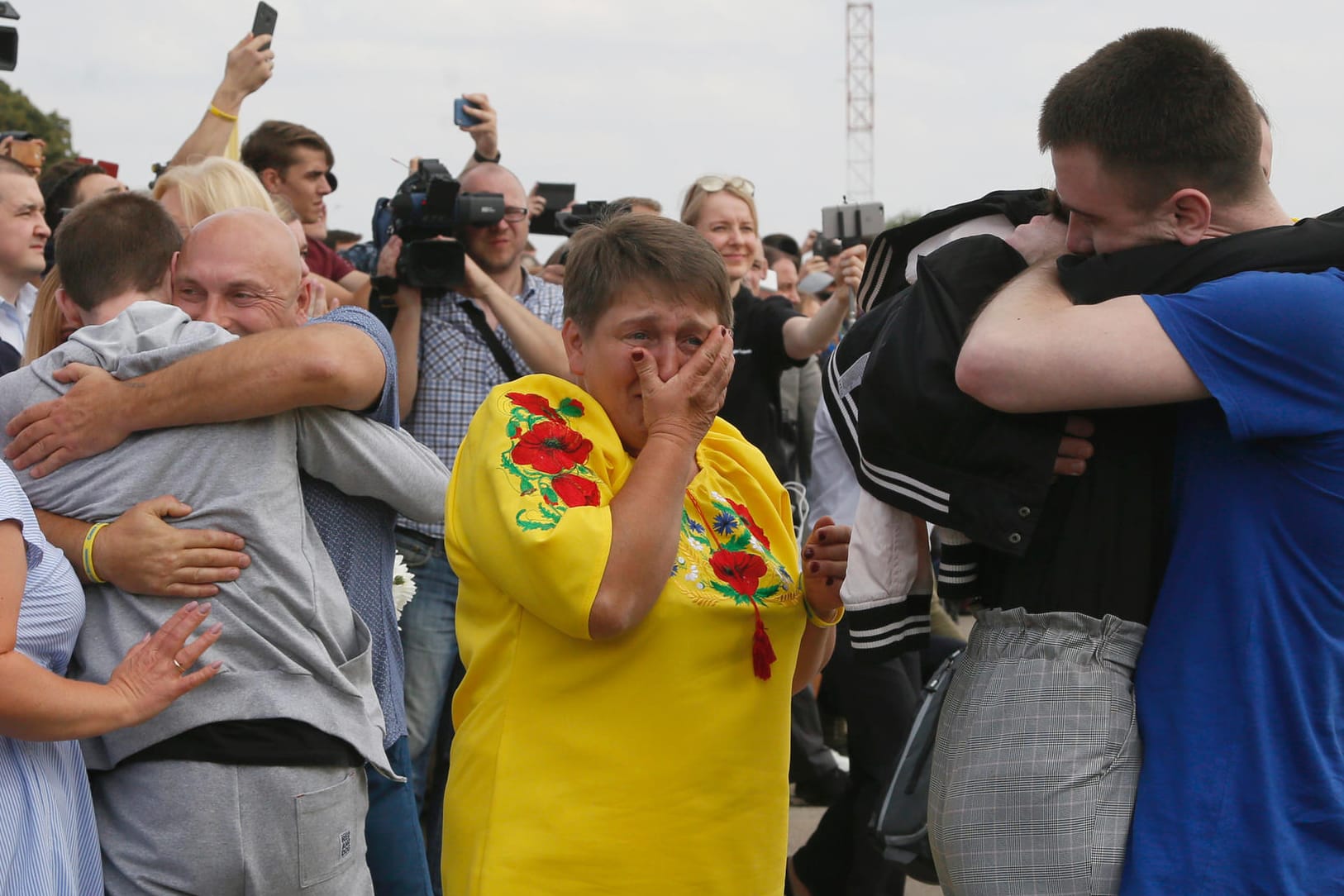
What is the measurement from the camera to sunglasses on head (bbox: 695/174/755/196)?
536cm

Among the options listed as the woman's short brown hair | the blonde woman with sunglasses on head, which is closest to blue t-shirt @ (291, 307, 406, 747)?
the blonde woman with sunglasses on head

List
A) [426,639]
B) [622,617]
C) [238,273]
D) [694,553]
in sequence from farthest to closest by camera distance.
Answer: [426,639]
[238,273]
[694,553]
[622,617]

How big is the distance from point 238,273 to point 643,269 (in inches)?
36.5

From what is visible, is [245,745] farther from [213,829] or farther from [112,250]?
[112,250]

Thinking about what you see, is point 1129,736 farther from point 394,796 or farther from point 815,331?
point 815,331

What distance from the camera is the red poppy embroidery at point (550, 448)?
2082 mm

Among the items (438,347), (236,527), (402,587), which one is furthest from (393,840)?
(438,347)

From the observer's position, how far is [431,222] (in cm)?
429

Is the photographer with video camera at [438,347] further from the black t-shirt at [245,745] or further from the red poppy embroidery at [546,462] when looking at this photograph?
the red poppy embroidery at [546,462]

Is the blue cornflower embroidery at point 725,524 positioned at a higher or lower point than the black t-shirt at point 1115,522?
lower

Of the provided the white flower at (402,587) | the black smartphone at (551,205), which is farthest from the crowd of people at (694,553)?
the black smartphone at (551,205)

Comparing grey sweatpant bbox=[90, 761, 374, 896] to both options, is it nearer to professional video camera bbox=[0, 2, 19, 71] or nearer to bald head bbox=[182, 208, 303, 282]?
bald head bbox=[182, 208, 303, 282]

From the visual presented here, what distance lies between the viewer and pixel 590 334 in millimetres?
2299

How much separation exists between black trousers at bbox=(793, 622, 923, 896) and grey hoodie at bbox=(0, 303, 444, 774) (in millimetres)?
2262
